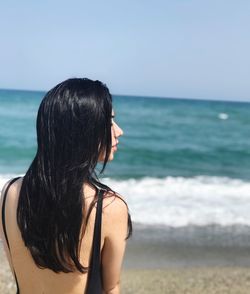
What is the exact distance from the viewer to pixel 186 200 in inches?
361

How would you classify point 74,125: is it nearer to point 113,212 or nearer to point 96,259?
point 113,212

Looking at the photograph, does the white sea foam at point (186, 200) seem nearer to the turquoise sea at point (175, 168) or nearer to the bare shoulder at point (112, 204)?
the turquoise sea at point (175, 168)

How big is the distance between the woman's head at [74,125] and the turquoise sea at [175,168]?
5647 mm

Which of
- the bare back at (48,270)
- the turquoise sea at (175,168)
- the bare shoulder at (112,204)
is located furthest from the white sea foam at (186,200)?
the bare shoulder at (112,204)

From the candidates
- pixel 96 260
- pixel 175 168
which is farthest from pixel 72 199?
pixel 175 168

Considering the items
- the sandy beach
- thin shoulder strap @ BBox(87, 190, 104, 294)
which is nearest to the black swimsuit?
thin shoulder strap @ BBox(87, 190, 104, 294)

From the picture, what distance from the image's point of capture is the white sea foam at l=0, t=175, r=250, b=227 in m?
7.45

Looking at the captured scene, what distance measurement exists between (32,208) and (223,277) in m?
3.68

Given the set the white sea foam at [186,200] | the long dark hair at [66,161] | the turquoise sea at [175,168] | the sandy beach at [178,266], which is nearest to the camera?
the long dark hair at [66,161]

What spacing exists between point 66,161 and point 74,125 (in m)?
0.10

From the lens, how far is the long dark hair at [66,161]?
1.48 m

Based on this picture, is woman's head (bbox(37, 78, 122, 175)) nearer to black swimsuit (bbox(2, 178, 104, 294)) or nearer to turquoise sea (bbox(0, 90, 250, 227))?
black swimsuit (bbox(2, 178, 104, 294))

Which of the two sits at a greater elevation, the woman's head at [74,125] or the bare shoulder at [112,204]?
the woman's head at [74,125]

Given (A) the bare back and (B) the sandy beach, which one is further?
(B) the sandy beach
